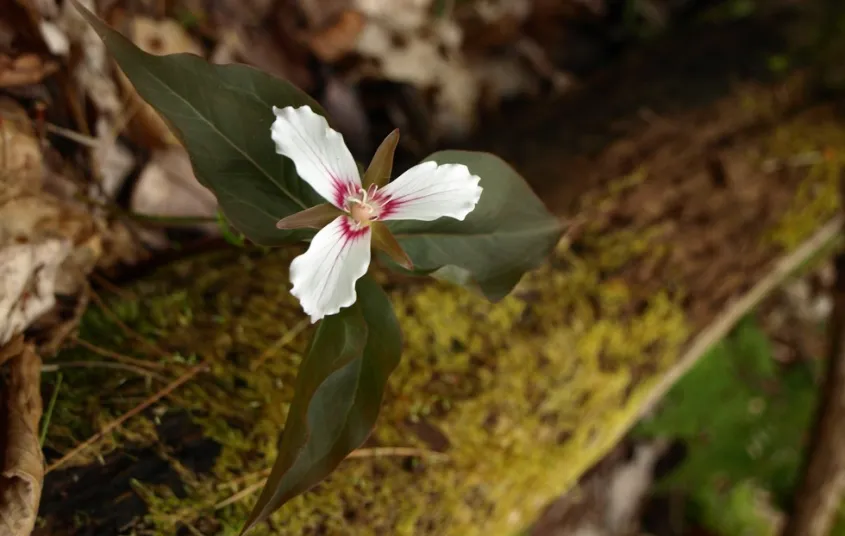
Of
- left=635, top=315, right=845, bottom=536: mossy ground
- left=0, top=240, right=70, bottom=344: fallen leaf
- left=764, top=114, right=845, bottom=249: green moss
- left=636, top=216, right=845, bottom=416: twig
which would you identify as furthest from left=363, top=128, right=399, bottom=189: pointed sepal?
left=635, top=315, right=845, bottom=536: mossy ground

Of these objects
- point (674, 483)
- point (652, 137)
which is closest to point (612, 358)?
point (652, 137)

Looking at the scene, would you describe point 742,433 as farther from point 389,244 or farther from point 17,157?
point 17,157

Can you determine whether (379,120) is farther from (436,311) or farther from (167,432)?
(167,432)

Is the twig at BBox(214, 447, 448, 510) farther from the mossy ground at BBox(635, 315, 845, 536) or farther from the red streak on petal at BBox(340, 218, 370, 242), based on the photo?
the mossy ground at BBox(635, 315, 845, 536)

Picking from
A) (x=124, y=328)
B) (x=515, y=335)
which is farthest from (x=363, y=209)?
(x=515, y=335)

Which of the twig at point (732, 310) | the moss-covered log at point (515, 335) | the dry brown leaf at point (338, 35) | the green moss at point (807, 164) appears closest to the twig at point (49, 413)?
the moss-covered log at point (515, 335)

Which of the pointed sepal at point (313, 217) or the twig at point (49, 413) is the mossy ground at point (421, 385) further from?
the pointed sepal at point (313, 217)
